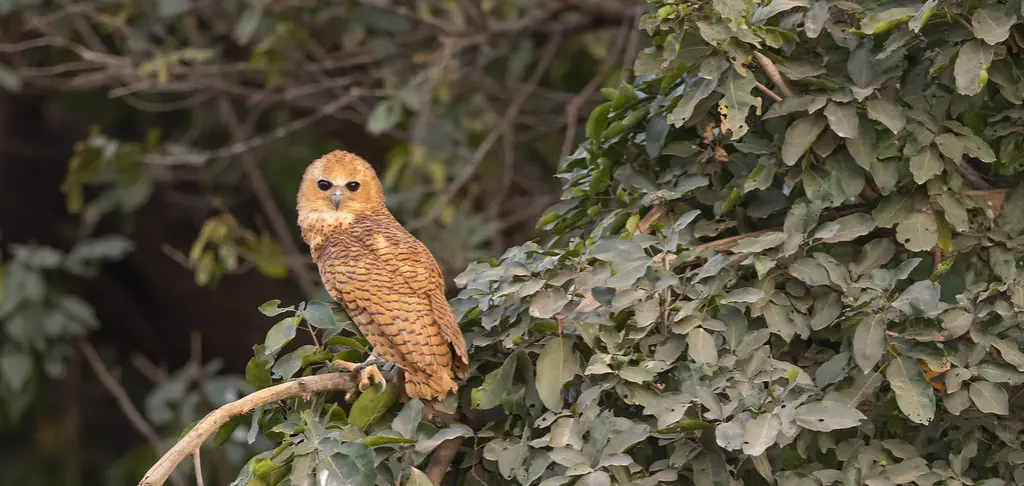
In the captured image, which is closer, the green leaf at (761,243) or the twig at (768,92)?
the green leaf at (761,243)

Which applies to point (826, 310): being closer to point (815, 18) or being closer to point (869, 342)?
point (869, 342)

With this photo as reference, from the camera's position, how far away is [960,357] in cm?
208

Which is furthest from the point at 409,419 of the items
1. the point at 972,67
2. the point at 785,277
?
the point at 972,67

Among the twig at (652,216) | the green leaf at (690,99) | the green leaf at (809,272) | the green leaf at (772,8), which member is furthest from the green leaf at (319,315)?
the green leaf at (772,8)

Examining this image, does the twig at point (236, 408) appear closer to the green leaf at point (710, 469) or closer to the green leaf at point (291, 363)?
the green leaf at point (291, 363)

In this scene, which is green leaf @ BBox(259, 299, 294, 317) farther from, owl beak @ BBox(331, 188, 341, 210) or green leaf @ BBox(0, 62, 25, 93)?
green leaf @ BBox(0, 62, 25, 93)

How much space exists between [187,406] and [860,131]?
3157 mm

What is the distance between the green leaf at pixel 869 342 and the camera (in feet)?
6.65

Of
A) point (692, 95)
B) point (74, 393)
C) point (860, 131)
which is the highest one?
point (692, 95)

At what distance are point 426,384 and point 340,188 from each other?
95 cm

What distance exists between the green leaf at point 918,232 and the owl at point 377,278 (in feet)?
2.71

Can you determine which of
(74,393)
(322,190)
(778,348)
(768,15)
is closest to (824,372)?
(778,348)

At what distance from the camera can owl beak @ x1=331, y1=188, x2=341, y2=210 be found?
2992 mm

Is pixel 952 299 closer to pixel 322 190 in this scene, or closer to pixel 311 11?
pixel 322 190
